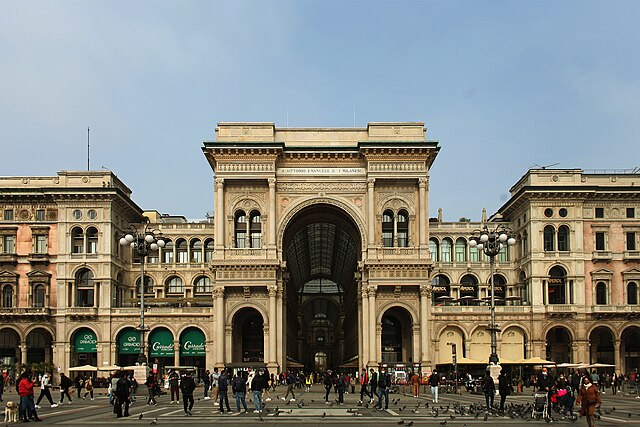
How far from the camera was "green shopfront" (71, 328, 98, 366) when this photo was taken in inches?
3440

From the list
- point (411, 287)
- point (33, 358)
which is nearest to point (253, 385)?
point (411, 287)

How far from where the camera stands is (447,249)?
97750 mm

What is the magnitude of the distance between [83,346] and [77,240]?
1059cm

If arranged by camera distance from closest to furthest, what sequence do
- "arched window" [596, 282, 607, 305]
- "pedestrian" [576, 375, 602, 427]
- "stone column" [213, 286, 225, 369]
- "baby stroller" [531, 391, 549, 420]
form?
"pedestrian" [576, 375, 602, 427] < "baby stroller" [531, 391, 549, 420] < "stone column" [213, 286, 225, 369] < "arched window" [596, 282, 607, 305]

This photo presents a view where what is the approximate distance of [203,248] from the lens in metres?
98.8

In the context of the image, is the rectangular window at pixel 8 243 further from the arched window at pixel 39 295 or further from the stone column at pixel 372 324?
the stone column at pixel 372 324

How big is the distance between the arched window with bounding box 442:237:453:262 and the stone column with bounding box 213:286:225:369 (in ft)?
96.2

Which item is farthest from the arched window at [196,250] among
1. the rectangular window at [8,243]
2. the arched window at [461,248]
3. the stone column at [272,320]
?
the arched window at [461,248]

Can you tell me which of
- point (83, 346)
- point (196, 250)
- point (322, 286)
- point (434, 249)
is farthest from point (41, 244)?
point (322, 286)

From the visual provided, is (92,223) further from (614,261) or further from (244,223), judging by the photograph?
(614,261)

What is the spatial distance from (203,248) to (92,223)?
14.3 metres

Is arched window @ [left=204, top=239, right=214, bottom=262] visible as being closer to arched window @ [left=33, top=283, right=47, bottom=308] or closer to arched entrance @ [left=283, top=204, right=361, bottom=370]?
arched entrance @ [left=283, top=204, right=361, bottom=370]

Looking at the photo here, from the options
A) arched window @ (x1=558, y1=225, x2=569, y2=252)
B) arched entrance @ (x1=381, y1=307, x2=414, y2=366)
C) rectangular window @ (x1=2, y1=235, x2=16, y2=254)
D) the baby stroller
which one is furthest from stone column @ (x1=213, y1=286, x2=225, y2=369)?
the baby stroller

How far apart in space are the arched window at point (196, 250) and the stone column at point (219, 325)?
20.3 m
